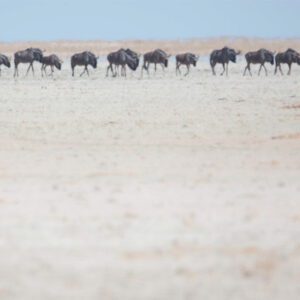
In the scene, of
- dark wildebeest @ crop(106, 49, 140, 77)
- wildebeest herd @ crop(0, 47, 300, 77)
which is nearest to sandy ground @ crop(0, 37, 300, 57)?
wildebeest herd @ crop(0, 47, 300, 77)

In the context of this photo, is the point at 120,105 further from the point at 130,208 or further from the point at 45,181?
the point at 130,208

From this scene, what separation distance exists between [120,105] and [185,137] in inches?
253

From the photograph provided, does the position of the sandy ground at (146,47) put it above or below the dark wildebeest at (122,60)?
below

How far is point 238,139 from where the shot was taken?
16.1 meters

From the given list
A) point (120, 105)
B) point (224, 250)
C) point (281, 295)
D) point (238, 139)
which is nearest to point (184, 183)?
point (224, 250)

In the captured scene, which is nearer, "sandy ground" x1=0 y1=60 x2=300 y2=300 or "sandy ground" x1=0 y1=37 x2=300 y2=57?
"sandy ground" x1=0 y1=60 x2=300 y2=300

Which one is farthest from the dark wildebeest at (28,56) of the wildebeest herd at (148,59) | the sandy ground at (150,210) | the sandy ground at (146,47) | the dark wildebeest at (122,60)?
the sandy ground at (146,47)

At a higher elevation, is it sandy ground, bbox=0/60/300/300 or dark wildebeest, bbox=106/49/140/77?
sandy ground, bbox=0/60/300/300

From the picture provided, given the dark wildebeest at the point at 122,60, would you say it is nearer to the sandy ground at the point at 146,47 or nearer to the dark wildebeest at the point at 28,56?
the dark wildebeest at the point at 28,56

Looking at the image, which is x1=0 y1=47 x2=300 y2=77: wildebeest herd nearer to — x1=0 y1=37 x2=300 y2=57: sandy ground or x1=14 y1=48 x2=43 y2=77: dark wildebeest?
x1=14 y1=48 x2=43 y2=77: dark wildebeest

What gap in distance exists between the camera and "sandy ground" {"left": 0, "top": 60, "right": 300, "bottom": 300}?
285 inches

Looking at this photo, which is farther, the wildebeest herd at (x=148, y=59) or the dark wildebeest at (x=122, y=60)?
the wildebeest herd at (x=148, y=59)

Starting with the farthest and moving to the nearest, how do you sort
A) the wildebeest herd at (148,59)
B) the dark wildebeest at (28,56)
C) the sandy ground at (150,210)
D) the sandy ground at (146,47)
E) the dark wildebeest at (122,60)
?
1. the sandy ground at (146,47)
2. the dark wildebeest at (28,56)
3. the wildebeest herd at (148,59)
4. the dark wildebeest at (122,60)
5. the sandy ground at (150,210)

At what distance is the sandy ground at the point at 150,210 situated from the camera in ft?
23.7
